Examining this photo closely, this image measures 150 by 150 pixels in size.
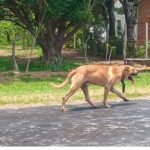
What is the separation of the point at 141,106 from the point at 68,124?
316 centimetres

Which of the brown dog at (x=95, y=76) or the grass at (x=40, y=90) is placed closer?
the brown dog at (x=95, y=76)

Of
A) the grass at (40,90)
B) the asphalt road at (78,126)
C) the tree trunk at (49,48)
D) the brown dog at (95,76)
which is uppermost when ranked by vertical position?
the tree trunk at (49,48)

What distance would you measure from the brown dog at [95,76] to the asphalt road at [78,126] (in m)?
0.41

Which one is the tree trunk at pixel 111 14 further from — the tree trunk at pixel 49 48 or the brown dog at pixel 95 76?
the brown dog at pixel 95 76

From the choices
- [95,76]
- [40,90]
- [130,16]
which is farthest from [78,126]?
[130,16]

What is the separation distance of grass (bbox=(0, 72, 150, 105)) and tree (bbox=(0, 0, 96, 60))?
301 cm

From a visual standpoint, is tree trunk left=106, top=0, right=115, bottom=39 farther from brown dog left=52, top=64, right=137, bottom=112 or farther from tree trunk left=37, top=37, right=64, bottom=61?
brown dog left=52, top=64, right=137, bottom=112

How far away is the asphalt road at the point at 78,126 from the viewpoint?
911 cm

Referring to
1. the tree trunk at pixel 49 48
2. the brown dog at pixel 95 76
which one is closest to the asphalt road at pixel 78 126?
the brown dog at pixel 95 76

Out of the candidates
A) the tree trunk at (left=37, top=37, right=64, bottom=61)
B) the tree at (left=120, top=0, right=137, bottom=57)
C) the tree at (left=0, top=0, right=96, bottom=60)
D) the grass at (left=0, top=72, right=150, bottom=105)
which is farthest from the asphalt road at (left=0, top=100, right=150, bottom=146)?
the tree at (left=120, top=0, right=137, bottom=57)

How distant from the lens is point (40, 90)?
1736 cm

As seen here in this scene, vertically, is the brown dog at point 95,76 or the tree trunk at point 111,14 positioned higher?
the tree trunk at point 111,14

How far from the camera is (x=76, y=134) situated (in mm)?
9742

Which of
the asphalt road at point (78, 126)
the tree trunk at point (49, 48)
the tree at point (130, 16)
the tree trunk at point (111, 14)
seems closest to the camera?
the asphalt road at point (78, 126)
